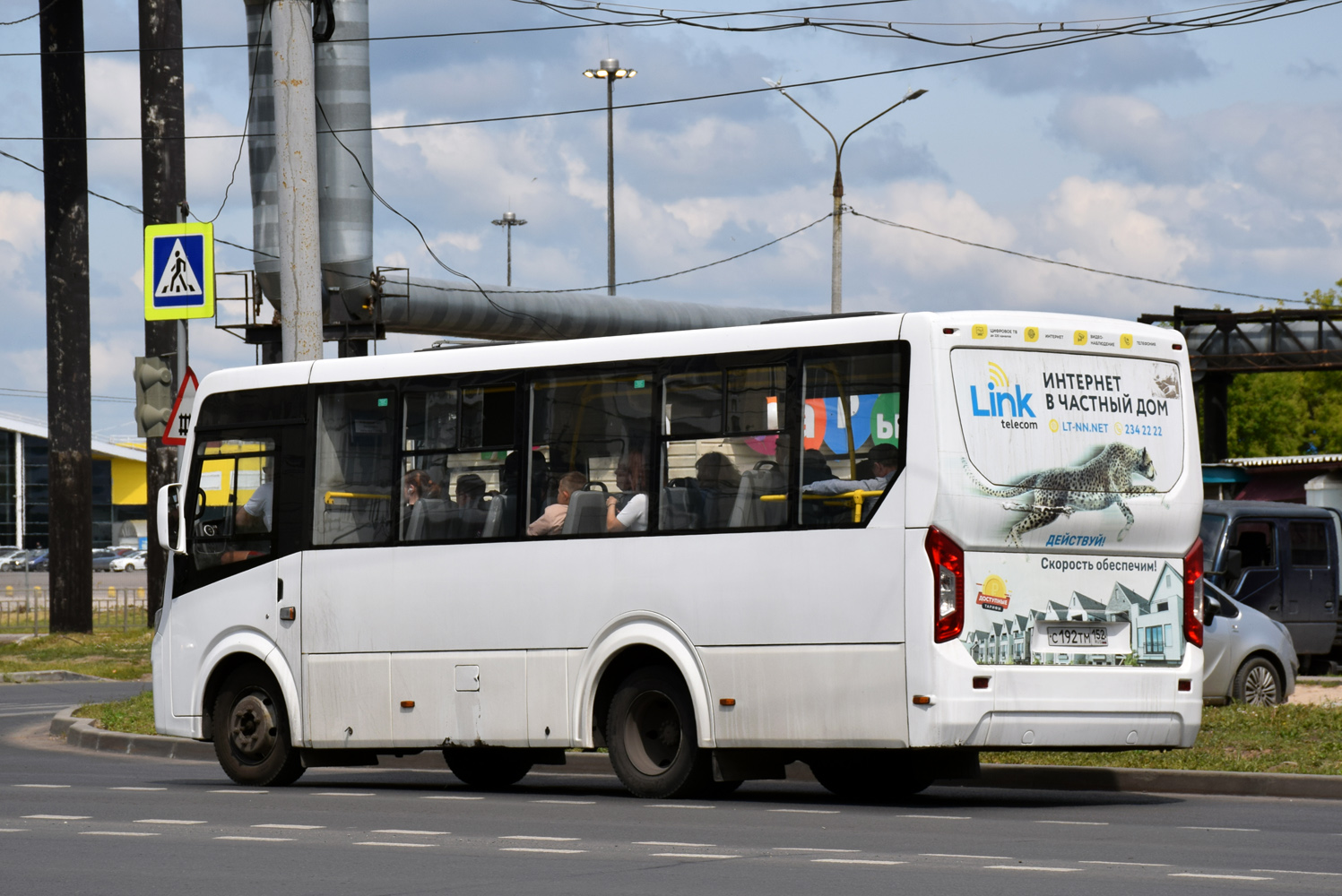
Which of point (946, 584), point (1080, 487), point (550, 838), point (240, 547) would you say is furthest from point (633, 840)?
point (240, 547)

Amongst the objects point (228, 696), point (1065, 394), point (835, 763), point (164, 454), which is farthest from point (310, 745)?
point (164, 454)

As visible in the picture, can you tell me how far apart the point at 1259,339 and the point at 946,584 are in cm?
4094

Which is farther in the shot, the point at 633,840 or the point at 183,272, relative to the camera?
the point at 183,272

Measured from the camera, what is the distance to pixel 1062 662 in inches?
461

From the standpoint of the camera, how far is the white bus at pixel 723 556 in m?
11.5

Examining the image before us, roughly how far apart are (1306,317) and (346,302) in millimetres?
26560

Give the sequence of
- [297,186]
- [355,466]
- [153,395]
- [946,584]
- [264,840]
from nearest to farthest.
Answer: [264,840] → [946,584] → [355,466] → [297,186] → [153,395]

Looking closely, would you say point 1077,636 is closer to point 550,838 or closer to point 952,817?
point 952,817

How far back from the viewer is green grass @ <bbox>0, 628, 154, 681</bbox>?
2936 centimetres

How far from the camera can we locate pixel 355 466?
13891mm

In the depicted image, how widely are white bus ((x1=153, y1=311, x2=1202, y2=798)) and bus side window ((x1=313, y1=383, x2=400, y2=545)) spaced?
0.08 feet

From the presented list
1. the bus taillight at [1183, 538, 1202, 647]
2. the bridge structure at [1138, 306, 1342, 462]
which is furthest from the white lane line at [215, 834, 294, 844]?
the bridge structure at [1138, 306, 1342, 462]

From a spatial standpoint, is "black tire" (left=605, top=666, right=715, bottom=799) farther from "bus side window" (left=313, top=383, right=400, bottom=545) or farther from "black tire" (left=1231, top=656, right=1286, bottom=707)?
"black tire" (left=1231, top=656, right=1286, bottom=707)

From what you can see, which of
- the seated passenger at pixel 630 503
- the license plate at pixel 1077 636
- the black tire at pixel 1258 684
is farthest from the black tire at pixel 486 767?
the black tire at pixel 1258 684
